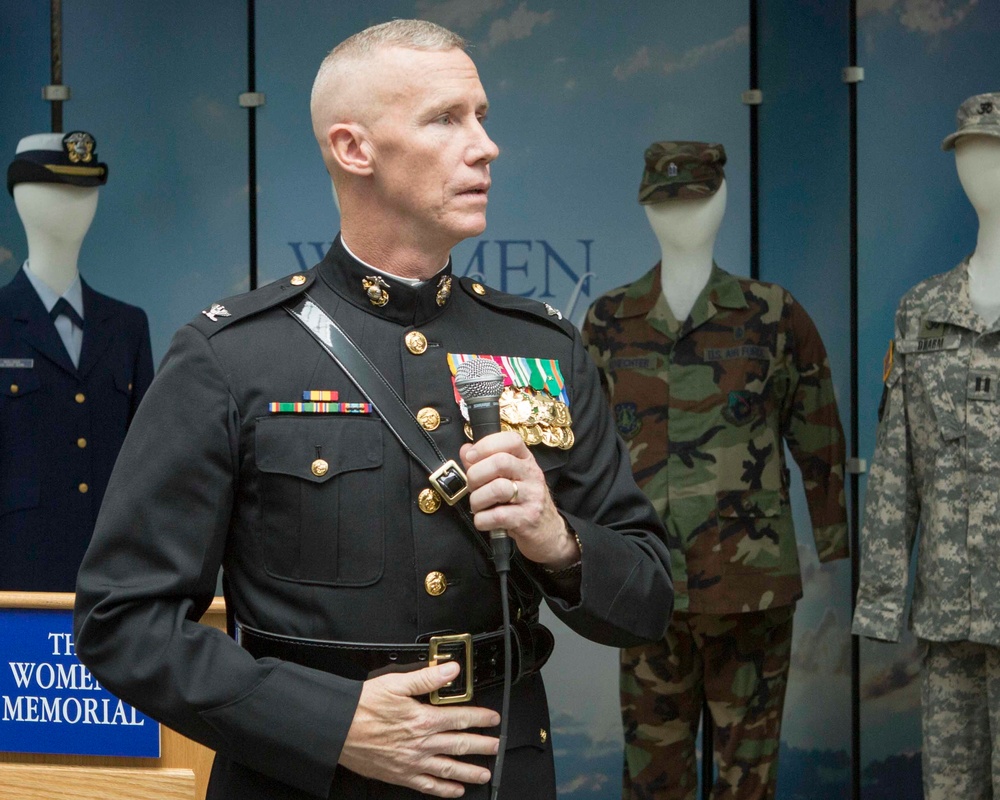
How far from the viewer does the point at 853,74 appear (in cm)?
371

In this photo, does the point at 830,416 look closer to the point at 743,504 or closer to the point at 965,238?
the point at 743,504

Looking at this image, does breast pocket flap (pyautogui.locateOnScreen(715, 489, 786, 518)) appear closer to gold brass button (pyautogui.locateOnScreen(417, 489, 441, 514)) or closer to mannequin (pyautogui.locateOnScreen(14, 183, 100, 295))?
mannequin (pyautogui.locateOnScreen(14, 183, 100, 295))

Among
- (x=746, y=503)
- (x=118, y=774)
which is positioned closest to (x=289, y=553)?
(x=118, y=774)

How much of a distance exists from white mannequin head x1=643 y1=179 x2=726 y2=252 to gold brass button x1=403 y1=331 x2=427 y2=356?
6.66ft

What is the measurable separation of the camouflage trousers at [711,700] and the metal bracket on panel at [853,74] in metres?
1.49

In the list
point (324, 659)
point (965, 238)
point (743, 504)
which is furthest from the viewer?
point (965, 238)

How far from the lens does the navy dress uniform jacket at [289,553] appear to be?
1396 mm

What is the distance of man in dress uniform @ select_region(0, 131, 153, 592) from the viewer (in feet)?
11.4

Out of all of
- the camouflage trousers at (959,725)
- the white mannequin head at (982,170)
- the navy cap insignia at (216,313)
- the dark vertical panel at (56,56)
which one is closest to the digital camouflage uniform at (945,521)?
the camouflage trousers at (959,725)

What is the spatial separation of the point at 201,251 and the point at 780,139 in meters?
1.71

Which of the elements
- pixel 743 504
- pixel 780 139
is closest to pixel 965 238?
pixel 780 139

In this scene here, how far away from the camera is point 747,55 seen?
3.81m

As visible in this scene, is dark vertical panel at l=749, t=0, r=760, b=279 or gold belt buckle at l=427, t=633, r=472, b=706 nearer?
gold belt buckle at l=427, t=633, r=472, b=706

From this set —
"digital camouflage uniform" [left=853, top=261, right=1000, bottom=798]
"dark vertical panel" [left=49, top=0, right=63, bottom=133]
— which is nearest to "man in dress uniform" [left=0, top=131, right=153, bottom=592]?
"dark vertical panel" [left=49, top=0, right=63, bottom=133]
